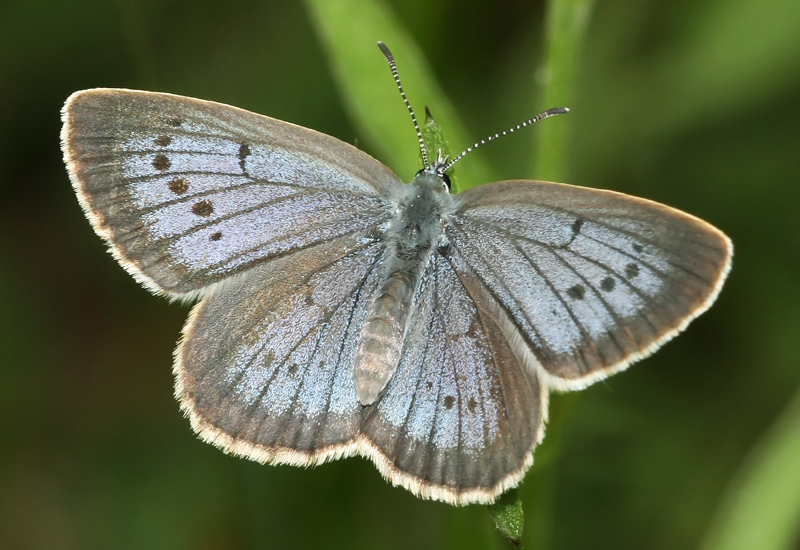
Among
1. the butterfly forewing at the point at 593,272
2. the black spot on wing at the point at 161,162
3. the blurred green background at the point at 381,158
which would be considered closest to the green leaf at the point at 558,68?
the butterfly forewing at the point at 593,272

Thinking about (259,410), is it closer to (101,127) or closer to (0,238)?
(101,127)

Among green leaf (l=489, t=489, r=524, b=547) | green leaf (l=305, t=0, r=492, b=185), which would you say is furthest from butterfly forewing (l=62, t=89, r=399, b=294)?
green leaf (l=489, t=489, r=524, b=547)

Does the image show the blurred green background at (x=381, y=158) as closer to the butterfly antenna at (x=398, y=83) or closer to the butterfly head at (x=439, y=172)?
the butterfly antenna at (x=398, y=83)

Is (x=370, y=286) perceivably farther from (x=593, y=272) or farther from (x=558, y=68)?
(x=558, y=68)

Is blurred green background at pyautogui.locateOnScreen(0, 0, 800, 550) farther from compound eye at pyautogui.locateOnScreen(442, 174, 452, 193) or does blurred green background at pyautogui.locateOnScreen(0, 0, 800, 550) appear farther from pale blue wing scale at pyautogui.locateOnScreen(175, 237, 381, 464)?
compound eye at pyautogui.locateOnScreen(442, 174, 452, 193)

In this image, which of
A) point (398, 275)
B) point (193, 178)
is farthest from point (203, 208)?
point (398, 275)

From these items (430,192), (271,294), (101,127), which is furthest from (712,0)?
(101,127)
